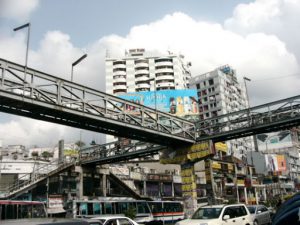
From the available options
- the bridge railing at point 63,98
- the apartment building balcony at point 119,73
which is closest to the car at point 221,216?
the bridge railing at point 63,98

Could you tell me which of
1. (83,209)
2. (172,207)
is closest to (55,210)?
(83,209)

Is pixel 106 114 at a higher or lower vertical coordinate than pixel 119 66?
lower

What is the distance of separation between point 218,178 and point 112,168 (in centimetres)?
2486

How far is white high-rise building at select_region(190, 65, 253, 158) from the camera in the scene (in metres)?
110

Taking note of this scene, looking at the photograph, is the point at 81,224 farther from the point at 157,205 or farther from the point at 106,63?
the point at 106,63

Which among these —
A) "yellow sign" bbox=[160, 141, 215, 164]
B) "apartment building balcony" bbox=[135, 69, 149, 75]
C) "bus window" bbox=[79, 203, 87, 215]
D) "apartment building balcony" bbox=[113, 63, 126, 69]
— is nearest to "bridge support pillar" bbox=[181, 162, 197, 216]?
"yellow sign" bbox=[160, 141, 215, 164]

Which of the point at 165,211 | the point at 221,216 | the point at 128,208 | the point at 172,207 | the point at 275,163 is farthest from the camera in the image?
the point at 275,163

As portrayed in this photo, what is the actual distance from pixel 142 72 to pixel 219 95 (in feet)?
89.4

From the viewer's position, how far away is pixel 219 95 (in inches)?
4301

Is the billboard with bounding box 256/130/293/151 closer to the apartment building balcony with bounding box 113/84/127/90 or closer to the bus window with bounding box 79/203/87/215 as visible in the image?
the apartment building balcony with bounding box 113/84/127/90

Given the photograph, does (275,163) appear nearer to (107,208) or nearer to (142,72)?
(142,72)

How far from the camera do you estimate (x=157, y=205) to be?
3609 cm

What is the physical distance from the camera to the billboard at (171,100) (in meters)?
86.5

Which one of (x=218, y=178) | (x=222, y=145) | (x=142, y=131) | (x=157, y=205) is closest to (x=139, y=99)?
(x=222, y=145)
